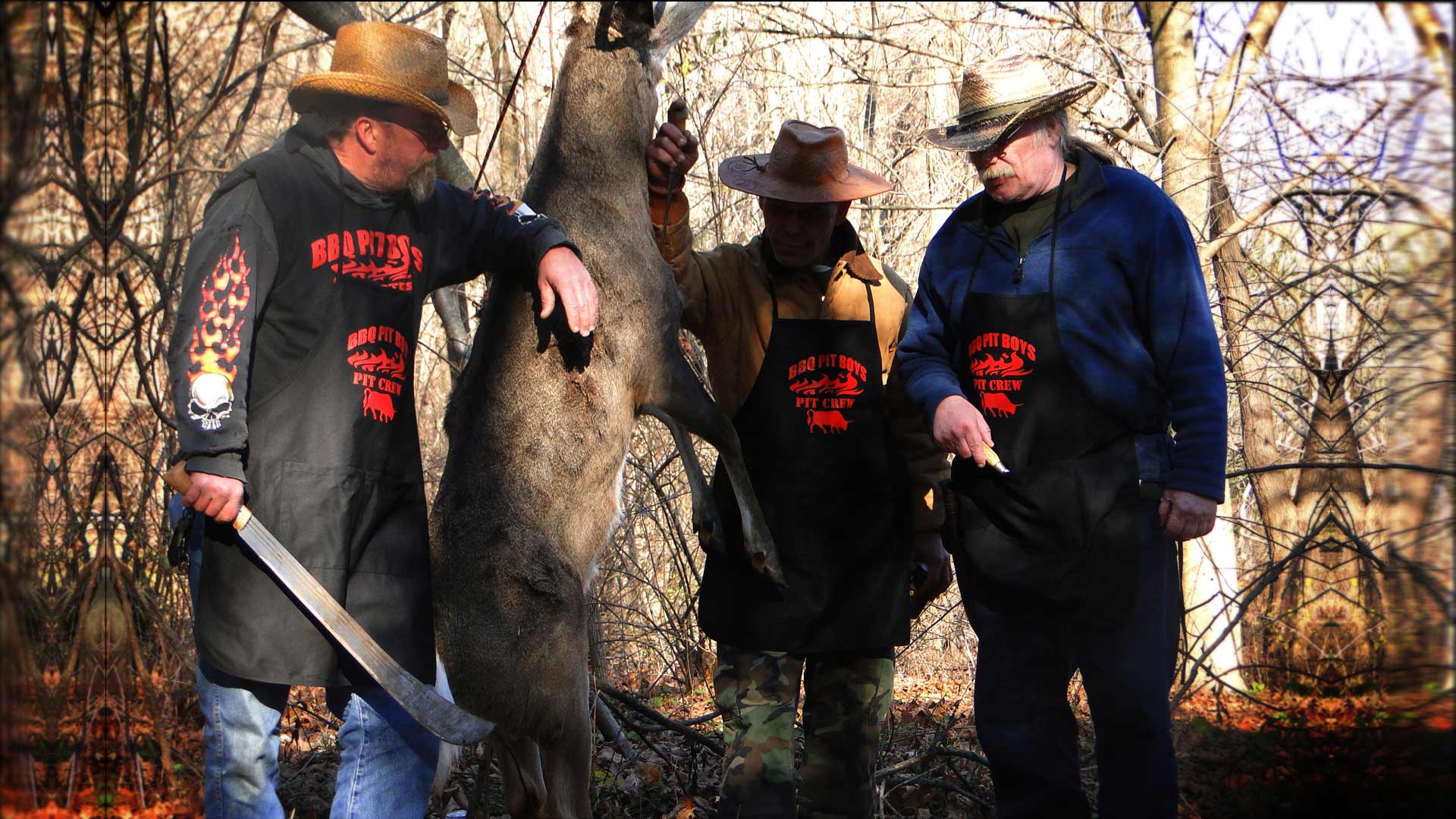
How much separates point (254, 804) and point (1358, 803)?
2630 millimetres

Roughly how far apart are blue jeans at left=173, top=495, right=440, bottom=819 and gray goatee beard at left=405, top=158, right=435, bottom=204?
111 cm

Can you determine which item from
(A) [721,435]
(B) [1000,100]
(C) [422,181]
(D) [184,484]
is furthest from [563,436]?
(B) [1000,100]

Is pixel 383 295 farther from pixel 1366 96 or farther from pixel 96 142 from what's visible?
pixel 1366 96

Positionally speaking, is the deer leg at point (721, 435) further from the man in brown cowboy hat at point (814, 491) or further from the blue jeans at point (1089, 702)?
the blue jeans at point (1089, 702)

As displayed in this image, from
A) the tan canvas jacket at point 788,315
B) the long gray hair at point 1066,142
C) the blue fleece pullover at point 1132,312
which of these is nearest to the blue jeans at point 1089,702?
the blue fleece pullover at point 1132,312

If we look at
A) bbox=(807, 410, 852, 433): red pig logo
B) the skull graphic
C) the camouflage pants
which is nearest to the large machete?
the skull graphic

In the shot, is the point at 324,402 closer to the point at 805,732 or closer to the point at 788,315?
the point at 788,315

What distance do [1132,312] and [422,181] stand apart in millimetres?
2168

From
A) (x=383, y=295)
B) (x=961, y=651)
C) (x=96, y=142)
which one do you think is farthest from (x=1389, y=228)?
(x=961, y=651)

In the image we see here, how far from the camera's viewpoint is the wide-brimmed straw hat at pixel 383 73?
3209 millimetres

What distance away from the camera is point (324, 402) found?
10.1 ft

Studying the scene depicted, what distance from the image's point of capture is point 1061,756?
3523 mm

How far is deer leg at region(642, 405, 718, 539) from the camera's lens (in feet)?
13.7

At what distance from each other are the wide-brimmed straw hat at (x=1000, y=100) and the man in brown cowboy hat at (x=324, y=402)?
53.6 inches
